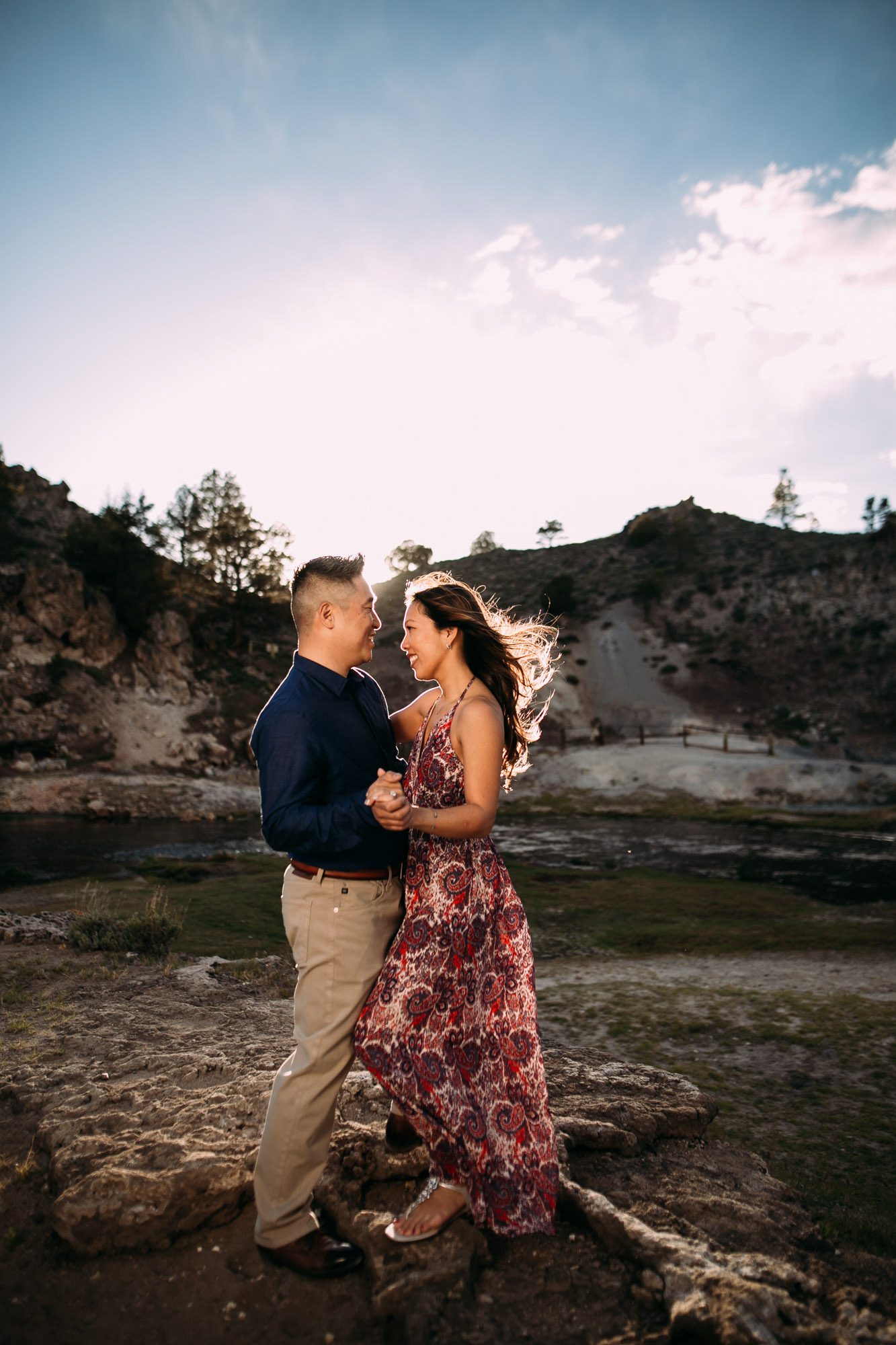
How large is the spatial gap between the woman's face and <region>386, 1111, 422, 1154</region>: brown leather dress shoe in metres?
1.81

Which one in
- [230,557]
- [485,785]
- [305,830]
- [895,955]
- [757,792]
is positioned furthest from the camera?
[230,557]

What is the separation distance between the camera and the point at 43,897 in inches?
429

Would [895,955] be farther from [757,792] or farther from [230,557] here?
[230,557]

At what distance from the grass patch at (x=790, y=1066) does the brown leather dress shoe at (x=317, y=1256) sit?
1.98m

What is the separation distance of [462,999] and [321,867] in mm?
729

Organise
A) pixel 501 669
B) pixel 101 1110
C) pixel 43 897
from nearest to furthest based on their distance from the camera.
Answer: pixel 501 669
pixel 101 1110
pixel 43 897

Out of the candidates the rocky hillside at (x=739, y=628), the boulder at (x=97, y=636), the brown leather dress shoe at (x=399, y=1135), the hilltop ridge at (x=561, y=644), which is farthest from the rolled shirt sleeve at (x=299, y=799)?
the rocky hillside at (x=739, y=628)

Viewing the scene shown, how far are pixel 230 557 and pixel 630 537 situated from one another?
161 feet

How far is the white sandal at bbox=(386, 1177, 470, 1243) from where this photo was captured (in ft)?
8.16

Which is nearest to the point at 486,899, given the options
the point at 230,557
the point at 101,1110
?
the point at 101,1110

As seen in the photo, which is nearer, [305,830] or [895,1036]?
[305,830]

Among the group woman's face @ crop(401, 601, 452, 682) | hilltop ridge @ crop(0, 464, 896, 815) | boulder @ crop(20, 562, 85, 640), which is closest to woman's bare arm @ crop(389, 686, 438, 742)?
woman's face @ crop(401, 601, 452, 682)

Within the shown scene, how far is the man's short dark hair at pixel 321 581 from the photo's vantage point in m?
2.93

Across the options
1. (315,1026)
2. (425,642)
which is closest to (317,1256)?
(315,1026)
